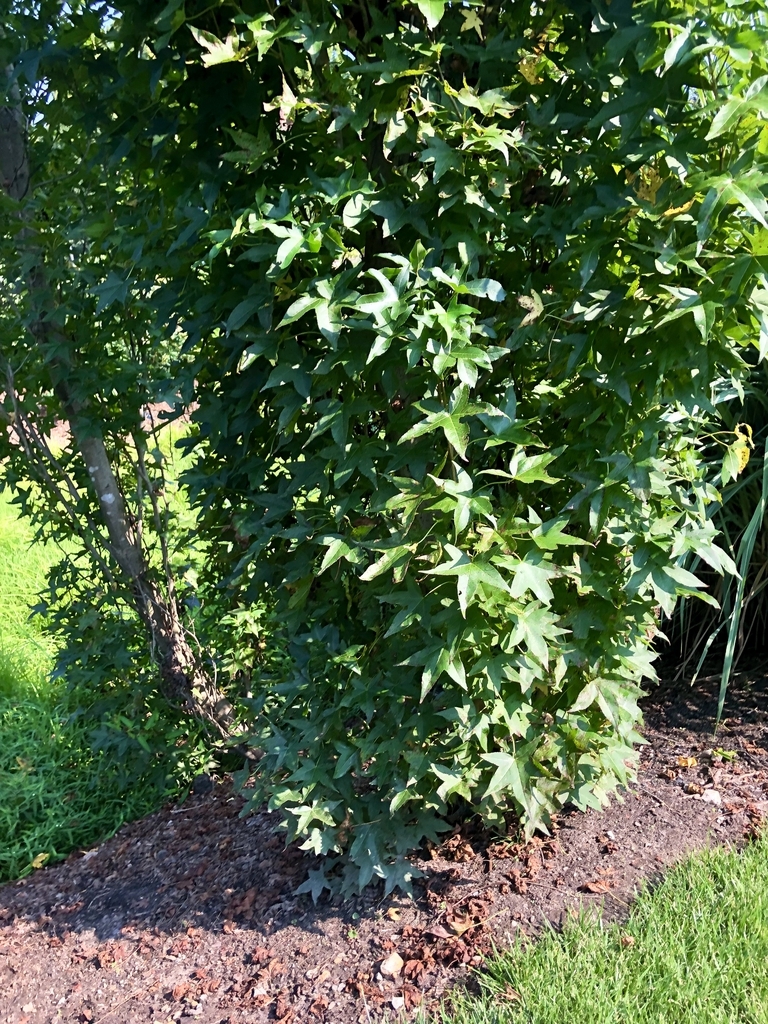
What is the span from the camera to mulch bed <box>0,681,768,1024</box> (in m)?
2.00

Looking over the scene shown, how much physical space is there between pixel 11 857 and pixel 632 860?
220 cm

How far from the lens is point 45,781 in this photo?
322 centimetres

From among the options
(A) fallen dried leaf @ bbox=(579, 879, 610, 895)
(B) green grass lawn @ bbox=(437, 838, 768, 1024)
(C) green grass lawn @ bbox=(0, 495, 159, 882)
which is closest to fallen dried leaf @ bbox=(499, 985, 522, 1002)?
(B) green grass lawn @ bbox=(437, 838, 768, 1024)

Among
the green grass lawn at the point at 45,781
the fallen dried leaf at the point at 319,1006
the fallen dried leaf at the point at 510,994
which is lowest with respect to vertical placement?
the fallen dried leaf at the point at 510,994

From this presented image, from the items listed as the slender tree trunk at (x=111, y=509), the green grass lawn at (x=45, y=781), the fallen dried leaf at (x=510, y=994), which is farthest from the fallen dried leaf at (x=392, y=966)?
the green grass lawn at (x=45, y=781)

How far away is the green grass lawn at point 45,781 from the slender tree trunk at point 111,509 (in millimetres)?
406

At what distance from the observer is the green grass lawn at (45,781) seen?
301 cm

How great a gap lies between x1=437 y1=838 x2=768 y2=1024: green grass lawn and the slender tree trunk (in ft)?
5.00

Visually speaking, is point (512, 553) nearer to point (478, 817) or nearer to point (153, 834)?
point (478, 817)

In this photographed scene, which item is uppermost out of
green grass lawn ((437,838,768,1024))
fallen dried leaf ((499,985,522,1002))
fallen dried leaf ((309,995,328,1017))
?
fallen dried leaf ((309,995,328,1017))

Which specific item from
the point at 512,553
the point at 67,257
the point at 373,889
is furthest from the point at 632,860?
the point at 67,257

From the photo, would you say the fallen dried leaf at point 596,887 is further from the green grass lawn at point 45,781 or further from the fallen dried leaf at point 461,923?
the green grass lawn at point 45,781

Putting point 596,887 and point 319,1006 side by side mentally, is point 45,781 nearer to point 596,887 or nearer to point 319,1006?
point 319,1006

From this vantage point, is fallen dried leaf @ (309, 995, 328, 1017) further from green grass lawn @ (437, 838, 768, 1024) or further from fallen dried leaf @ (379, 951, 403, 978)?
green grass lawn @ (437, 838, 768, 1024)
